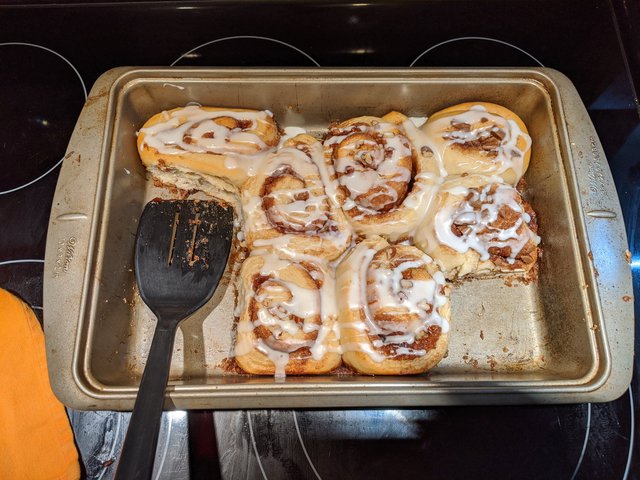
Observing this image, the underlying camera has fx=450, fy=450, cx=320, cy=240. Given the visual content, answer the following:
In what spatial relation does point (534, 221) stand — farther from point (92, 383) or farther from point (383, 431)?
point (92, 383)

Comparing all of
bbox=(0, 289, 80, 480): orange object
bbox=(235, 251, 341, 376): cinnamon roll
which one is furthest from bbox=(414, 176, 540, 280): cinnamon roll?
bbox=(0, 289, 80, 480): orange object

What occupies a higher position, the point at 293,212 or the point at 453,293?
the point at 293,212

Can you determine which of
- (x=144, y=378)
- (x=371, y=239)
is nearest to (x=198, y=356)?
(x=144, y=378)

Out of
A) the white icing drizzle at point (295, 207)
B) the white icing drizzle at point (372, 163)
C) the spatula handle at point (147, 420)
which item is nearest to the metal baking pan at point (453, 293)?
the spatula handle at point (147, 420)

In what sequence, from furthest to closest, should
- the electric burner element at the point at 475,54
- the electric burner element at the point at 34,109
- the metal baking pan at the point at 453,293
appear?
the electric burner element at the point at 475,54 < the electric burner element at the point at 34,109 < the metal baking pan at the point at 453,293

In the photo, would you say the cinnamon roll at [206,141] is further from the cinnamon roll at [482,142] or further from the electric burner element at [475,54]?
the electric burner element at [475,54]

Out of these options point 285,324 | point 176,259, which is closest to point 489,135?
point 285,324

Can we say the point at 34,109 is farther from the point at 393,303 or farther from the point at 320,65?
the point at 393,303
